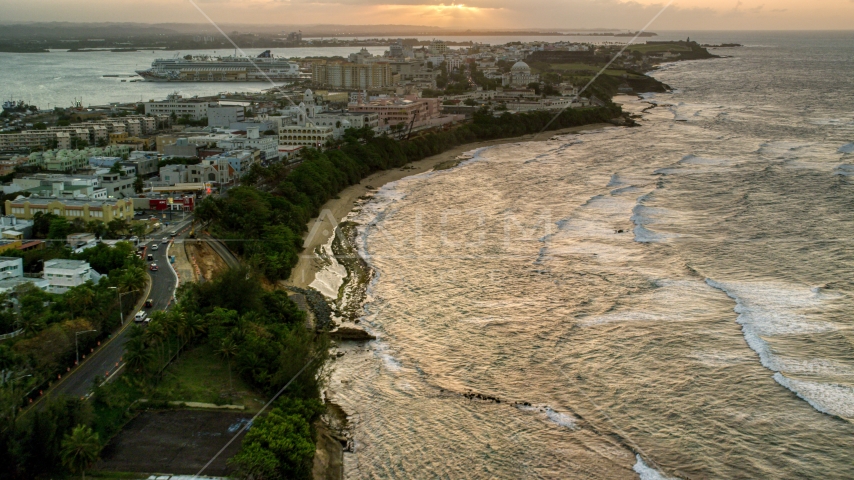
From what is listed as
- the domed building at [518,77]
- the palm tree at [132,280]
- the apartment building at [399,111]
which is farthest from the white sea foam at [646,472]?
the domed building at [518,77]

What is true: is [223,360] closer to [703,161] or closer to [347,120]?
[703,161]

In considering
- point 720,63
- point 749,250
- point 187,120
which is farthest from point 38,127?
point 720,63

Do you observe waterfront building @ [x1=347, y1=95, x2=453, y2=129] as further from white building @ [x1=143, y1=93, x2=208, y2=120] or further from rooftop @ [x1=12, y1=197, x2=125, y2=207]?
rooftop @ [x1=12, y1=197, x2=125, y2=207]

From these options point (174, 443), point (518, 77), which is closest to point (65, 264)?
point (174, 443)

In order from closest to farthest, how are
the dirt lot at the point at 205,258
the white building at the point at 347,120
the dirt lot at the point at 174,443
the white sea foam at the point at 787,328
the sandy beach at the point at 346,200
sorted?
the dirt lot at the point at 174,443 < the white sea foam at the point at 787,328 < the dirt lot at the point at 205,258 < the sandy beach at the point at 346,200 < the white building at the point at 347,120

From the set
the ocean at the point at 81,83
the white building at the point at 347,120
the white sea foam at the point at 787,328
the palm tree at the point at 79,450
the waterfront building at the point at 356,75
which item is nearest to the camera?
the palm tree at the point at 79,450

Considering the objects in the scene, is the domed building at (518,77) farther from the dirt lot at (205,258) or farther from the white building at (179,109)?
the dirt lot at (205,258)

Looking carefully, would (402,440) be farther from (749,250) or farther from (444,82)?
(444,82)
